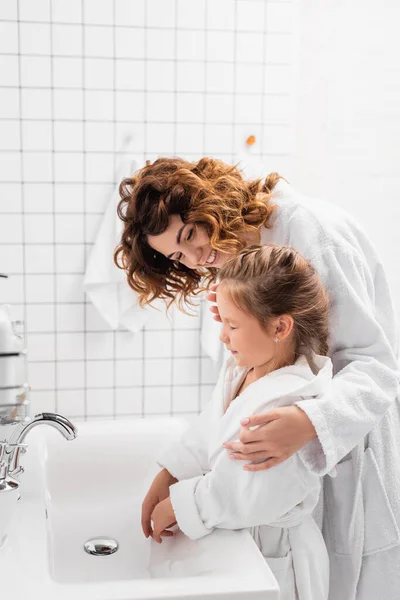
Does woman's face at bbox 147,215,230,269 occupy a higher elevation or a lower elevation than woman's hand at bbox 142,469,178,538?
higher

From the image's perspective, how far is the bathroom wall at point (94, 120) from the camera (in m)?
2.13

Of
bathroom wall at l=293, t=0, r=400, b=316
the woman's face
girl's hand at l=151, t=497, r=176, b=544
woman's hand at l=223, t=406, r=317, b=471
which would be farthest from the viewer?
bathroom wall at l=293, t=0, r=400, b=316

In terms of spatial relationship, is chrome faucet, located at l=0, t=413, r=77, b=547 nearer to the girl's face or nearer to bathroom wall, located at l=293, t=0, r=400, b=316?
the girl's face

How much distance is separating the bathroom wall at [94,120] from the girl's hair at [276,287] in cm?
120

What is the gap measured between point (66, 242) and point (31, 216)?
0.13m

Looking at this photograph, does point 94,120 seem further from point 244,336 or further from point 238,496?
point 238,496

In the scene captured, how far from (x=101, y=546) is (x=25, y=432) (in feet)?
1.01

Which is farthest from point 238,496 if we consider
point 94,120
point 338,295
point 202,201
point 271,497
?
point 94,120

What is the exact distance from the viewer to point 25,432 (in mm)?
1065

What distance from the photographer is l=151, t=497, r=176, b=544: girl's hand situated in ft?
3.74

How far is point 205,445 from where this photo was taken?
124 centimetres

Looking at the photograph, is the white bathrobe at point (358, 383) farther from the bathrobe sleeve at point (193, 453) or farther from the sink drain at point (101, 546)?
the sink drain at point (101, 546)

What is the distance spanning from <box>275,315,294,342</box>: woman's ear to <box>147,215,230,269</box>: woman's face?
0.74ft

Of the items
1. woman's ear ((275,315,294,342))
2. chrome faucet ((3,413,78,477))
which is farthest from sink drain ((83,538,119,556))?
woman's ear ((275,315,294,342))
